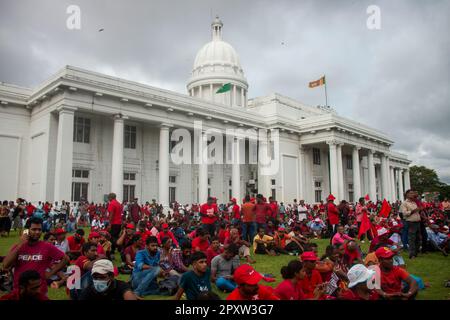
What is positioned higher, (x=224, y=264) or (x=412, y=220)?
(x=412, y=220)

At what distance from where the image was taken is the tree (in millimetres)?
81500

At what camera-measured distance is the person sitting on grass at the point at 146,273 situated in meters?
6.99

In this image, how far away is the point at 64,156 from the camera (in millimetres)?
21453

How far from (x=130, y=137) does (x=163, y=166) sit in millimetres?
3788

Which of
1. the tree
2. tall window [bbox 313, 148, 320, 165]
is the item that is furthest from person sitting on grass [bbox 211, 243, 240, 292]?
the tree

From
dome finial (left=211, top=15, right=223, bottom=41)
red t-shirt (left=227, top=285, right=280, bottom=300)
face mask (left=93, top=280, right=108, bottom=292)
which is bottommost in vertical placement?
red t-shirt (left=227, top=285, right=280, bottom=300)

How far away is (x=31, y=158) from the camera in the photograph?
80.2 ft

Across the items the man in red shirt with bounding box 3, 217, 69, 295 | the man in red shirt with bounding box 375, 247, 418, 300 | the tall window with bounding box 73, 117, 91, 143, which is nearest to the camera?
the man in red shirt with bounding box 3, 217, 69, 295

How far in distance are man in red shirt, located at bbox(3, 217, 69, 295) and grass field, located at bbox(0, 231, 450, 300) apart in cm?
180

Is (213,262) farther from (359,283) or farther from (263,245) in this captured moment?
(263,245)

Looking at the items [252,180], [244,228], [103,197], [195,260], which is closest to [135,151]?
[103,197]

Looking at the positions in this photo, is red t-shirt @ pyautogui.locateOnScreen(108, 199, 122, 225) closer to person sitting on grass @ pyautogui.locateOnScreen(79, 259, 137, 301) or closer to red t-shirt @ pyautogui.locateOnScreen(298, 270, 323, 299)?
person sitting on grass @ pyautogui.locateOnScreen(79, 259, 137, 301)

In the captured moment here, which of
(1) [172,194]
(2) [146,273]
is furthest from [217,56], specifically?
(2) [146,273]
